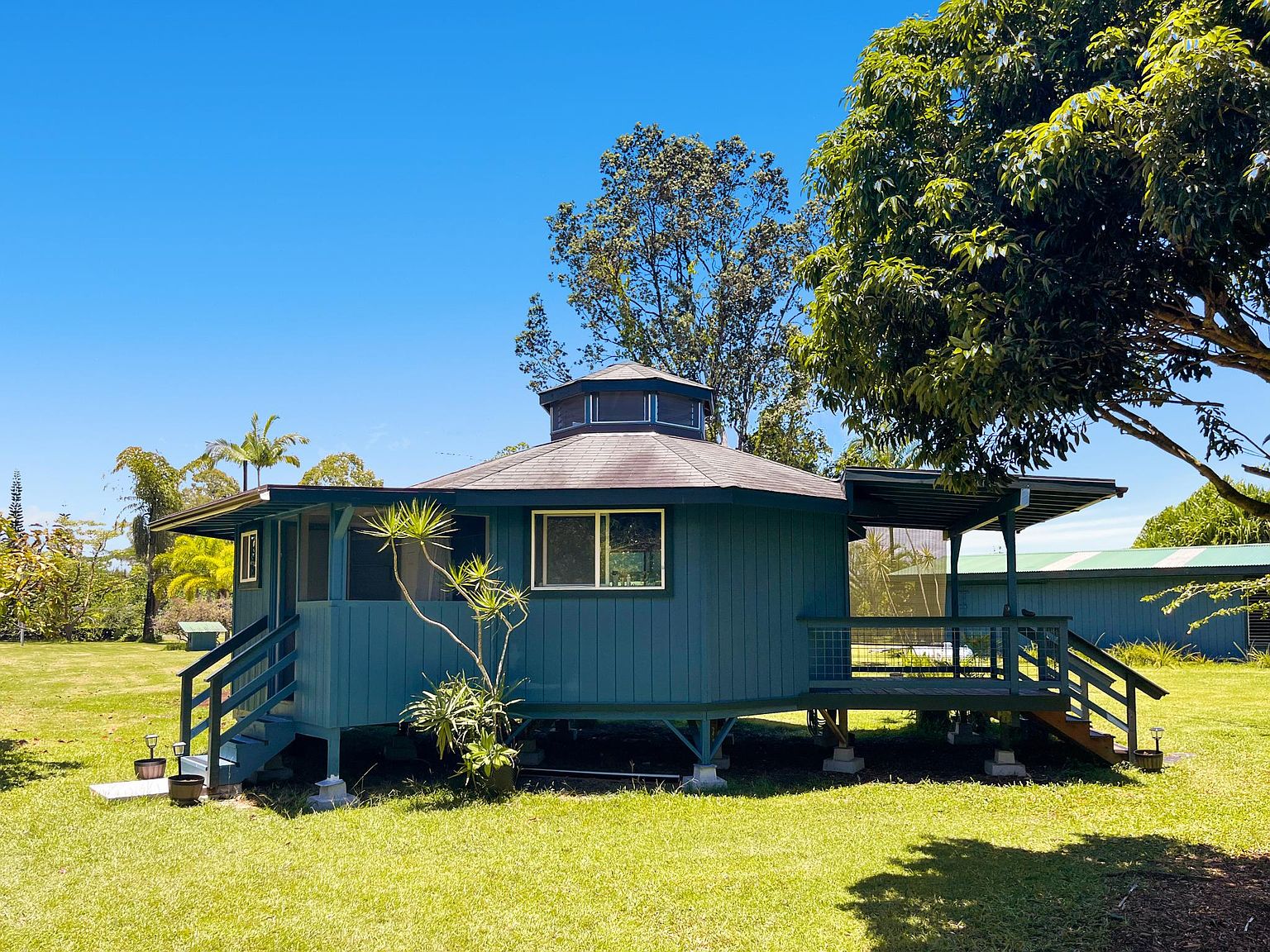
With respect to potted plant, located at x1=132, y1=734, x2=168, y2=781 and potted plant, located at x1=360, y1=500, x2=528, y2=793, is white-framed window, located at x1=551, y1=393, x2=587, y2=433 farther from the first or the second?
potted plant, located at x1=132, y1=734, x2=168, y2=781

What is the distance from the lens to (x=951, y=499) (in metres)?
13.5

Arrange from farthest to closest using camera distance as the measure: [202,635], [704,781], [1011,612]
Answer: [202,635]
[1011,612]
[704,781]

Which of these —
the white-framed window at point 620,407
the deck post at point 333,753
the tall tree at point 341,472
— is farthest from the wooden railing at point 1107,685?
the tall tree at point 341,472

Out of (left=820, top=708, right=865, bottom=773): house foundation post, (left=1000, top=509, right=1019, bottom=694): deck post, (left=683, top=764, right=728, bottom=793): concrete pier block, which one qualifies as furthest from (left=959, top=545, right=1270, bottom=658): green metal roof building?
(left=683, top=764, right=728, bottom=793): concrete pier block

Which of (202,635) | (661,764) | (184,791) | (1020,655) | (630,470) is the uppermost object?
(630,470)

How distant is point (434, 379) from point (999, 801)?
24.8 m

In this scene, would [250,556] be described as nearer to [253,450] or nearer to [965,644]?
[965,644]

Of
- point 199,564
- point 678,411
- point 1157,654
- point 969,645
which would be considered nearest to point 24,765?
point 678,411

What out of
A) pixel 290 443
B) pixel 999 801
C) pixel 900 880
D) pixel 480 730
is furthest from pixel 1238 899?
pixel 290 443

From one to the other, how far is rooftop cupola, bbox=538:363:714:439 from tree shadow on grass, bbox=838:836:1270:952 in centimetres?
792

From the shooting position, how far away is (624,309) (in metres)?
32.8

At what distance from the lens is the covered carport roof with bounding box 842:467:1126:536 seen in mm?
11911

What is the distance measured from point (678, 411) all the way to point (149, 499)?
28.2 metres

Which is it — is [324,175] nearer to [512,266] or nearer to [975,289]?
[512,266]
